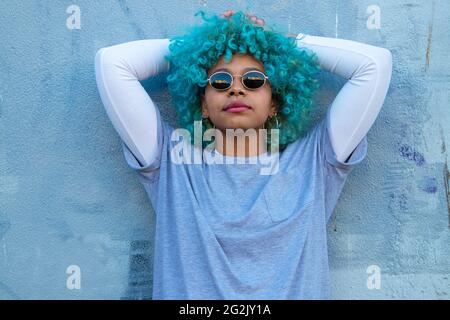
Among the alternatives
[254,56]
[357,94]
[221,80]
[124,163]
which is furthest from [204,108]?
[357,94]

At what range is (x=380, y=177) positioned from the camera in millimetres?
3225

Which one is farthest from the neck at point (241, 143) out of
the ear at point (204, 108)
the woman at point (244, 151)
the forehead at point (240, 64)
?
the forehead at point (240, 64)

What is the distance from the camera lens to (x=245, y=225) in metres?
2.87

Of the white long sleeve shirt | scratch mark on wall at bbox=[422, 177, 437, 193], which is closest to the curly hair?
the white long sleeve shirt

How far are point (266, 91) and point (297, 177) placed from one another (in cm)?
37

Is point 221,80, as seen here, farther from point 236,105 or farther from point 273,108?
point 273,108

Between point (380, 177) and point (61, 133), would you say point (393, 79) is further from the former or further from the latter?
point (61, 133)

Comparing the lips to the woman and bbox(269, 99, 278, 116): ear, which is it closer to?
the woman

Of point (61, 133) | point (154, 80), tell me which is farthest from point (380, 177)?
point (61, 133)

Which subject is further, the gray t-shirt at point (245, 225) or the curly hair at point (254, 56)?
the curly hair at point (254, 56)

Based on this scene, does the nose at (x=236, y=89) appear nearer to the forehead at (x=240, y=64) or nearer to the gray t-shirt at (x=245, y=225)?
the forehead at (x=240, y=64)

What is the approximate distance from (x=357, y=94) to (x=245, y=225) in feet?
2.25

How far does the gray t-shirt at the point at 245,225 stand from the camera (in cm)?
282

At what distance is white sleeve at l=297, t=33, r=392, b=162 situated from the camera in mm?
2900
